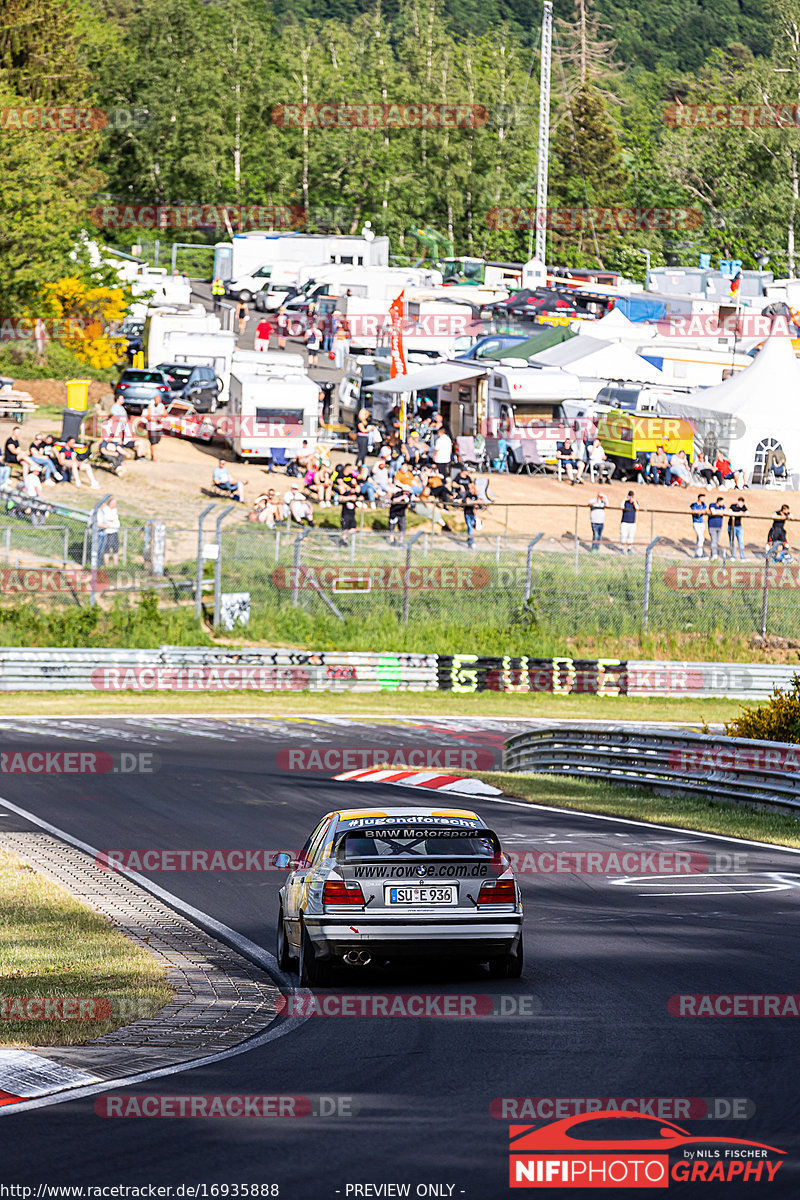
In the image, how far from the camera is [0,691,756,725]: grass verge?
3075 cm

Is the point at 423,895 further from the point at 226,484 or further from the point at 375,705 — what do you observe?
the point at 226,484

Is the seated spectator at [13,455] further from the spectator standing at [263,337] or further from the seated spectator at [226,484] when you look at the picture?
the spectator standing at [263,337]

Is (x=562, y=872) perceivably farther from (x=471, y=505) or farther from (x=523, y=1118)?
(x=471, y=505)

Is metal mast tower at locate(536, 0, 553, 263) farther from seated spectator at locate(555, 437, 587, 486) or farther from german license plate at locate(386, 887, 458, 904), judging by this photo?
german license plate at locate(386, 887, 458, 904)

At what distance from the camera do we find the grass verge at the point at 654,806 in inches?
723

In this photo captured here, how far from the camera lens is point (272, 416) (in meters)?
47.8

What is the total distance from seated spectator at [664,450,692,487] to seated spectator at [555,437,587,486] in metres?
2.52

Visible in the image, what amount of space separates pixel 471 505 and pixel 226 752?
14131 mm

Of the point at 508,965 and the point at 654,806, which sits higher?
the point at 508,965

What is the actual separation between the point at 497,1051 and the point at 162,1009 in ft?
7.66

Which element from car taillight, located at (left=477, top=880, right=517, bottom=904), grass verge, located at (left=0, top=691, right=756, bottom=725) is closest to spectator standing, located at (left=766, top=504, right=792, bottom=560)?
grass verge, located at (left=0, top=691, right=756, bottom=725)

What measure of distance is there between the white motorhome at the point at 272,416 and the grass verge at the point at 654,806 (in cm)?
2481

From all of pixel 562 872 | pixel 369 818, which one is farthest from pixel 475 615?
pixel 369 818

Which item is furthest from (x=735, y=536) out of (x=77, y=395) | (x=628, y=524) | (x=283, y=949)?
(x=283, y=949)
